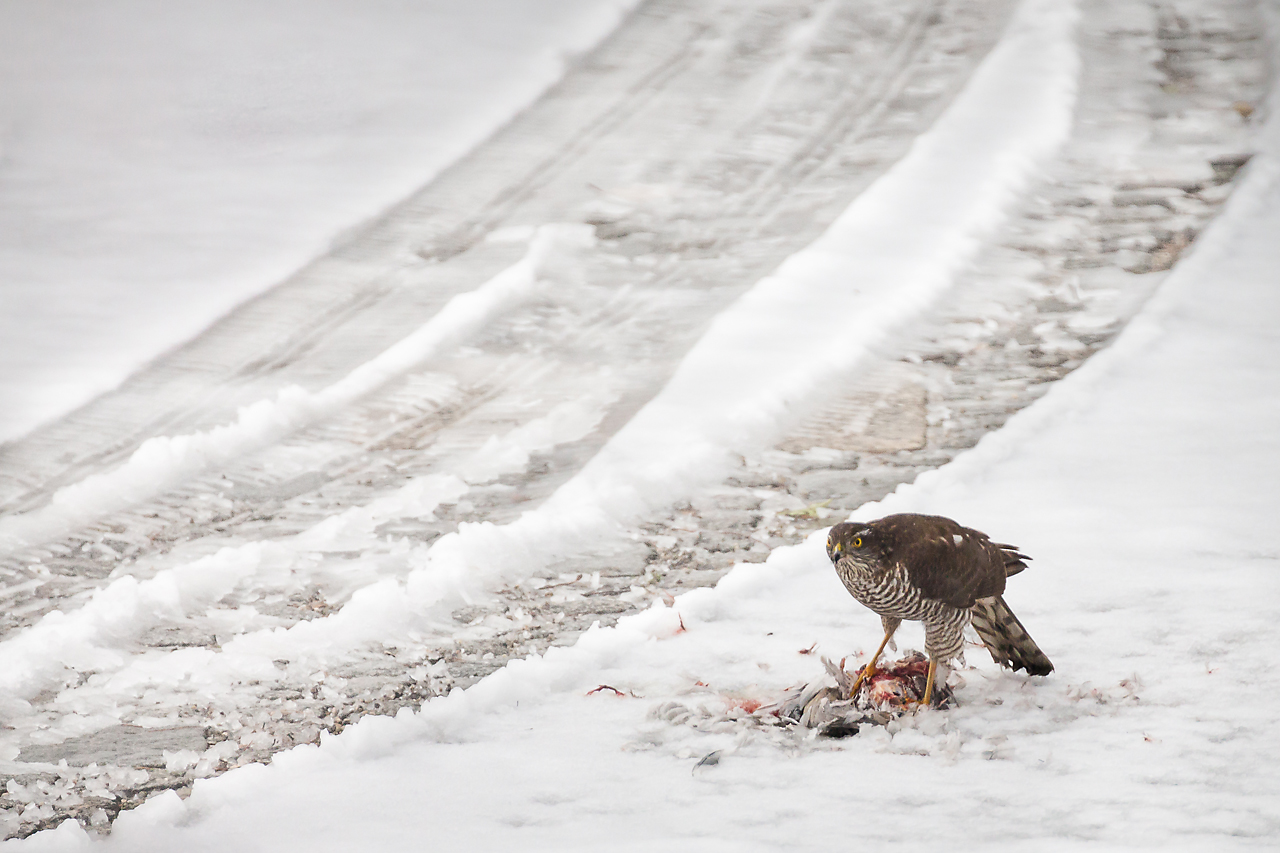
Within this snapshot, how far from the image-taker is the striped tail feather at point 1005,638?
2812mm

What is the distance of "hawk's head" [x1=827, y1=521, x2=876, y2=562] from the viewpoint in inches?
98.1

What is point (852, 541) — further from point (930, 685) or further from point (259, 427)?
point (259, 427)

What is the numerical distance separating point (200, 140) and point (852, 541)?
6.67 m

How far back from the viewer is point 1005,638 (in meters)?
2.87

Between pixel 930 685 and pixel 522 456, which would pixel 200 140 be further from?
pixel 930 685

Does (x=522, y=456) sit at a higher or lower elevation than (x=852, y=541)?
higher

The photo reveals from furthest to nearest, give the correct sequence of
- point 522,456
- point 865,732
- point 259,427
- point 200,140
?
point 200,140 → point 259,427 → point 522,456 → point 865,732

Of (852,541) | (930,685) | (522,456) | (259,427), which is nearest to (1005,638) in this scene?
(930,685)

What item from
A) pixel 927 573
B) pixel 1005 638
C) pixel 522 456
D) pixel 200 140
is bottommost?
pixel 1005 638

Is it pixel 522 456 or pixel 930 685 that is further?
pixel 522 456

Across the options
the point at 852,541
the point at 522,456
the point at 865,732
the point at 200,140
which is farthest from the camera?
the point at 200,140

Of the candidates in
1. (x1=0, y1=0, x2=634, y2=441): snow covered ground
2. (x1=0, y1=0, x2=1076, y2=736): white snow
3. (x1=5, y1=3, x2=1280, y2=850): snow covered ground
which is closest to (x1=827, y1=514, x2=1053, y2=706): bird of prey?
(x1=5, y1=3, x2=1280, y2=850): snow covered ground

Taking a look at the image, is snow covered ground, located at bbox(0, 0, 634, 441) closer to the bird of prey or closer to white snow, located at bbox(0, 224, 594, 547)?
white snow, located at bbox(0, 224, 594, 547)

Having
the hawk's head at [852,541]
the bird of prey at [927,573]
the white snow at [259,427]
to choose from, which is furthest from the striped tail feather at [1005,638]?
the white snow at [259,427]
